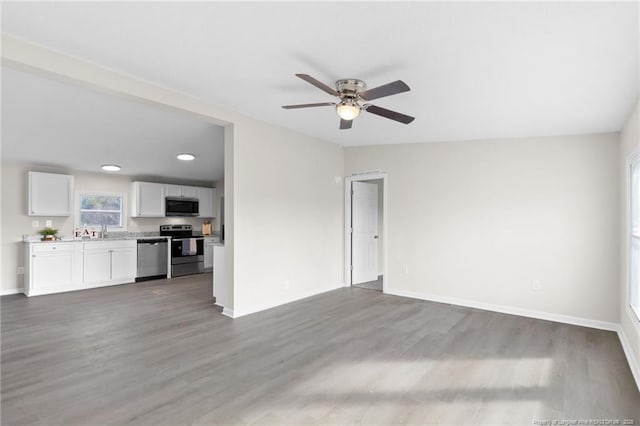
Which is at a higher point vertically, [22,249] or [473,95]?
[473,95]

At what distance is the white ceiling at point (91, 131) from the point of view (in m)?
3.64

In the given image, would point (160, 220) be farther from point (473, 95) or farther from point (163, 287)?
point (473, 95)

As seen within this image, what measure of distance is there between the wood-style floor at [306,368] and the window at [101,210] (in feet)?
8.21

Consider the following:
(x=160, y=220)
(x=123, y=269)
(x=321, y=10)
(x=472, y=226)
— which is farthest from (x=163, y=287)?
(x=321, y=10)

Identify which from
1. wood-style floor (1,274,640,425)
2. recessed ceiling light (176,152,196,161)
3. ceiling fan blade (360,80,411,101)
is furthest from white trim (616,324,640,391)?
recessed ceiling light (176,152,196,161)

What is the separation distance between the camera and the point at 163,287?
6250mm

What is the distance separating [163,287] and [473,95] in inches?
226

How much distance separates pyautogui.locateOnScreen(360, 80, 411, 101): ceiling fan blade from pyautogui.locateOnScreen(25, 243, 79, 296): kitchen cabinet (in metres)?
5.85

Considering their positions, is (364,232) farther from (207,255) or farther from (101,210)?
(101,210)

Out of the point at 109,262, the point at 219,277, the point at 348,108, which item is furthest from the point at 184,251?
the point at 348,108

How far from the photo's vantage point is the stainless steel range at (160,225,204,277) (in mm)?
7383

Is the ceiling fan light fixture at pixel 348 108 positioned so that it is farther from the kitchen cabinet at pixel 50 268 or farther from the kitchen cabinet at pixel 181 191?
the kitchen cabinet at pixel 181 191

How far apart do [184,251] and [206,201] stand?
4.74 feet

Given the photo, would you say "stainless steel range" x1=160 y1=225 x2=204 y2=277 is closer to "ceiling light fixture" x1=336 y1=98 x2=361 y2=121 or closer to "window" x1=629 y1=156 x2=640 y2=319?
"ceiling light fixture" x1=336 y1=98 x2=361 y2=121
